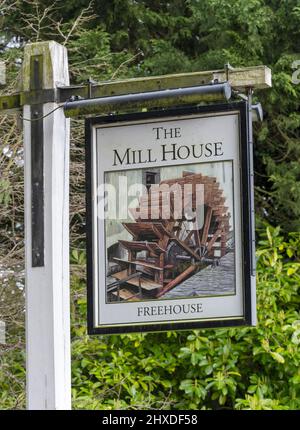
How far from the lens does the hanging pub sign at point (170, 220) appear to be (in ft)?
19.7

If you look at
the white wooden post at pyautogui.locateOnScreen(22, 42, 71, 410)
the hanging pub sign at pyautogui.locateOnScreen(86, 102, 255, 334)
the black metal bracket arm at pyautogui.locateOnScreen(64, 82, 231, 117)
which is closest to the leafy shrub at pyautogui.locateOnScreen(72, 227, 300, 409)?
the white wooden post at pyautogui.locateOnScreen(22, 42, 71, 410)

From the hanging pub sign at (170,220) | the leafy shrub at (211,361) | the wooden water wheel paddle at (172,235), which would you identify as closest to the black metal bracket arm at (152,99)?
the hanging pub sign at (170,220)

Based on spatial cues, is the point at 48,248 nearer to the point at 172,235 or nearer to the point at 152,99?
the point at 172,235

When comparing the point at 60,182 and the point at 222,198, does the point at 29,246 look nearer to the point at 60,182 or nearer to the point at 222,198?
the point at 60,182

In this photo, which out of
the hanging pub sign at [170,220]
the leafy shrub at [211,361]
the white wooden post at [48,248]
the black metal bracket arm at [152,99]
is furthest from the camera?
the leafy shrub at [211,361]

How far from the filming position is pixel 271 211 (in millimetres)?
12875

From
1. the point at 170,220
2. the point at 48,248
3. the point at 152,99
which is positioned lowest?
the point at 48,248

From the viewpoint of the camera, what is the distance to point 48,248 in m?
6.44

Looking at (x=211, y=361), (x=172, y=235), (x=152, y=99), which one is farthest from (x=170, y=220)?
(x=211, y=361)

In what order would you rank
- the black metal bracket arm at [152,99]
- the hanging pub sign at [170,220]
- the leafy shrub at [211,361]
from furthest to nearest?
the leafy shrub at [211,361], the black metal bracket arm at [152,99], the hanging pub sign at [170,220]

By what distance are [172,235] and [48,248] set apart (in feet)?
2.48

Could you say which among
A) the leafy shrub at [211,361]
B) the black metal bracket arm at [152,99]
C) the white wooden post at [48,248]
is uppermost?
the black metal bracket arm at [152,99]

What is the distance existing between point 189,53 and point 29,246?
299 inches

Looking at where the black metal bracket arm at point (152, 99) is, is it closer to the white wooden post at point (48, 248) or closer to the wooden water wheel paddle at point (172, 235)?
the white wooden post at point (48, 248)
